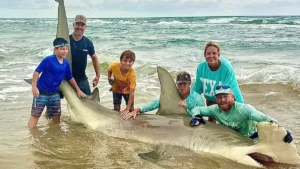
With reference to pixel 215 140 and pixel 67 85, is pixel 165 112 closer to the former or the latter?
pixel 215 140

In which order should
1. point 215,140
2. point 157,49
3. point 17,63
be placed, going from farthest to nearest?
point 157,49, point 17,63, point 215,140

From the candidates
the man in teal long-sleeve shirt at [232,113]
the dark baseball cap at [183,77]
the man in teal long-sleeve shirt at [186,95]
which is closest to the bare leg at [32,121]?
the man in teal long-sleeve shirt at [186,95]

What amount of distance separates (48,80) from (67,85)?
0.28 m

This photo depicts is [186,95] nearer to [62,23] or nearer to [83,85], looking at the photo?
[83,85]

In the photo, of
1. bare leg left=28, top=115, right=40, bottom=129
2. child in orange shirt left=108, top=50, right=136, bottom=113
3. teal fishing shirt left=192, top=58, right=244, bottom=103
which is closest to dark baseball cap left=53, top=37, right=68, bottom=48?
child in orange shirt left=108, top=50, right=136, bottom=113

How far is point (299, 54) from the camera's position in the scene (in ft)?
45.6

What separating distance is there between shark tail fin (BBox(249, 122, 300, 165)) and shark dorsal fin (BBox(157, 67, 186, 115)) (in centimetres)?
119

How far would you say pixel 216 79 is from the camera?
4.64 m

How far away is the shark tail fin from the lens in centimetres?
342

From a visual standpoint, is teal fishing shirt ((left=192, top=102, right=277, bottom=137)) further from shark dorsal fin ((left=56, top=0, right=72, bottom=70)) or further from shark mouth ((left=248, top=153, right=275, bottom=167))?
shark dorsal fin ((left=56, top=0, right=72, bottom=70))

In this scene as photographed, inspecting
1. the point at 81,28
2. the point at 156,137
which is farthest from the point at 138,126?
the point at 81,28

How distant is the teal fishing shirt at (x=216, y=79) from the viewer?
456cm

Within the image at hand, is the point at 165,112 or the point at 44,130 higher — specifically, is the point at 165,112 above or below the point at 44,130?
above

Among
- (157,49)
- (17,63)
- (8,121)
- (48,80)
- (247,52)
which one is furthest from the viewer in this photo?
(157,49)
